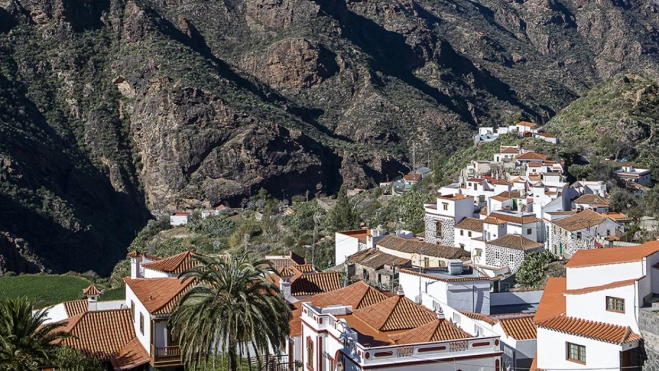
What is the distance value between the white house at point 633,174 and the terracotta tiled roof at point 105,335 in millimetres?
39448

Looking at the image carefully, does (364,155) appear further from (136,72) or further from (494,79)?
(494,79)

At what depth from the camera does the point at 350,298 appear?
28.6 metres

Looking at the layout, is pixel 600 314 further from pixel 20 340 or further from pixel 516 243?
pixel 516 243

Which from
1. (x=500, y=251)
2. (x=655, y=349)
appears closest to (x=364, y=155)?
(x=500, y=251)

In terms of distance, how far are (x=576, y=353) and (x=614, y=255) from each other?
Result: 251 cm

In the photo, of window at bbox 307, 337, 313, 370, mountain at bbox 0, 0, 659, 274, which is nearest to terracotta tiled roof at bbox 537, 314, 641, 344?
window at bbox 307, 337, 313, 370

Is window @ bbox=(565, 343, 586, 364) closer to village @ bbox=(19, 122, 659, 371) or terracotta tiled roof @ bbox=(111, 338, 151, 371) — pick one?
village @ bbox=(19, 122, 659, 371)

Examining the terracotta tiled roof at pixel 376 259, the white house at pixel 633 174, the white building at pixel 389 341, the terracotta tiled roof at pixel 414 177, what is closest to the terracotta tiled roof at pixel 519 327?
the white building at pixel 389 341

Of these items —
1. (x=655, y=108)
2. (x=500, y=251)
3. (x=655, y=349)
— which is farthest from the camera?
(x=655, y=108)

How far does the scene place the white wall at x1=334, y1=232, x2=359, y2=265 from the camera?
5546 centimetres

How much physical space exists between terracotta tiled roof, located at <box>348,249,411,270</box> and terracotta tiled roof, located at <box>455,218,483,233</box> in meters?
4.95

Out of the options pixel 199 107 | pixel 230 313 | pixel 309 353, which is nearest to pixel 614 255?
pixel 309 353

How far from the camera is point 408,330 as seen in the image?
2511 centimetres

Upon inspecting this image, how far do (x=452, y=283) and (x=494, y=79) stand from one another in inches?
5230
